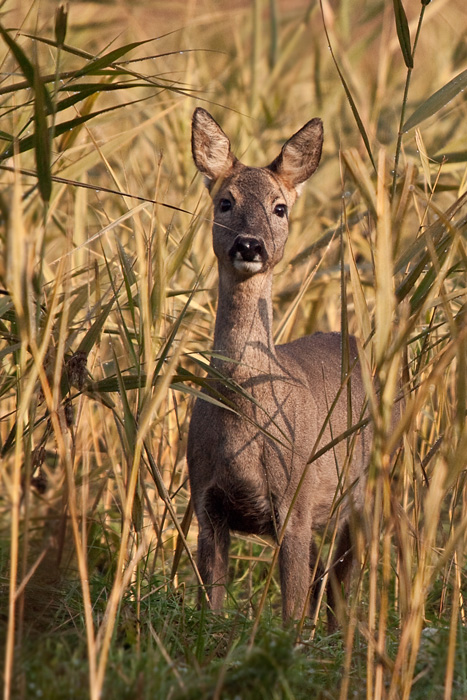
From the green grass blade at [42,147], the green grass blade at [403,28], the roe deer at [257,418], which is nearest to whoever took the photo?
the green grass blade at [42,147]

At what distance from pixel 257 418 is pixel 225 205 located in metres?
1.16

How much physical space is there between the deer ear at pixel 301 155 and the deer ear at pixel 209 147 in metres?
0.26

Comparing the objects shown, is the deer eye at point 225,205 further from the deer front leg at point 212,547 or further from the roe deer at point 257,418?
the deer front leg at point 212,547

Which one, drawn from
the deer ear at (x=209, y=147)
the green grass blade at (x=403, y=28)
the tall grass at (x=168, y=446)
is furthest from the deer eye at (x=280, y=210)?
the green grass blade at (x=403, y=28)

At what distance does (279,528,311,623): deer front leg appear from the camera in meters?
4.42

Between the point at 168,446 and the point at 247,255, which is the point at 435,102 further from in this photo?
the point at 168,446

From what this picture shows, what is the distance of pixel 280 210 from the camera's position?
5.00 metres

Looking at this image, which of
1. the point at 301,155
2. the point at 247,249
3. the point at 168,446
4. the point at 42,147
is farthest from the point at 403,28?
the point at 168,446

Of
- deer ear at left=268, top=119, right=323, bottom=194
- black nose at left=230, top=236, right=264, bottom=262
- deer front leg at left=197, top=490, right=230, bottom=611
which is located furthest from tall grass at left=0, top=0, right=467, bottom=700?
deer ear at left=268, top=119, right=323, bottom=194

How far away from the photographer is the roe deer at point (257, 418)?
4.39 m

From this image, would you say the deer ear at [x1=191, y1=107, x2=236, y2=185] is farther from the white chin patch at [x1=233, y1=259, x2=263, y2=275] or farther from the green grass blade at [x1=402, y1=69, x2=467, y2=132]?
the green grass blade at [x1=402, y1=69, x2=467, y2=132]

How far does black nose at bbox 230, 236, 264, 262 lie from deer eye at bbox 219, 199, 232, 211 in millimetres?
461

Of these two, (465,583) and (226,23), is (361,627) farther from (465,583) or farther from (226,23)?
(226,23)

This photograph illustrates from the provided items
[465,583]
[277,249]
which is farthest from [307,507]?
[277,249]
